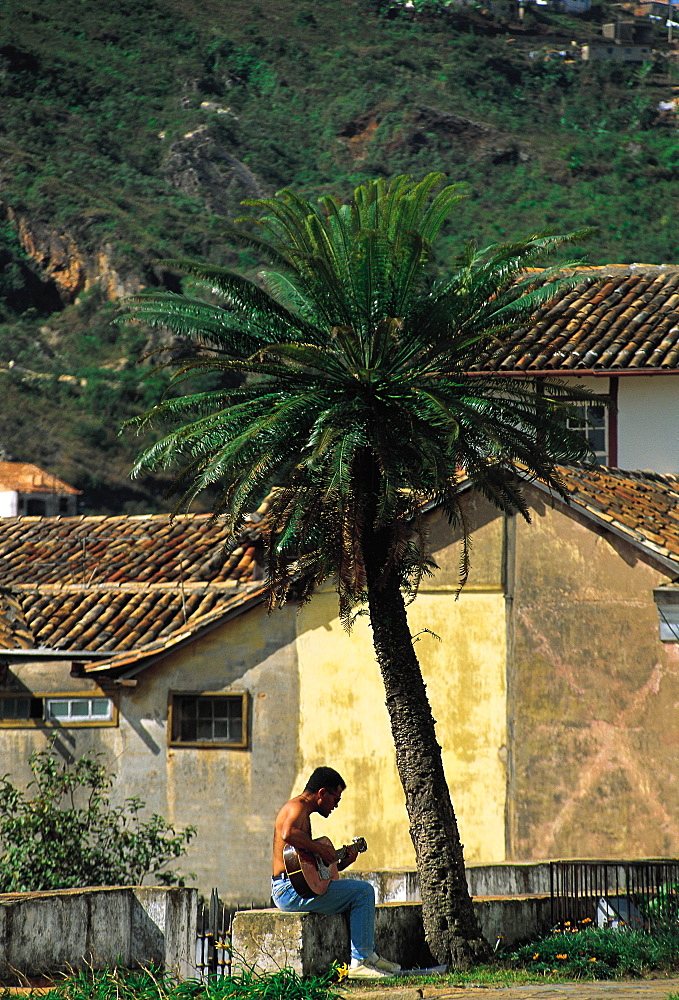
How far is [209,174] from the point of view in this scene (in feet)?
316

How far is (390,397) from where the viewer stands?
13172 mm

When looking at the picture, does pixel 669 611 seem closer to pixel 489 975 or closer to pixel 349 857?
pixel 489 975

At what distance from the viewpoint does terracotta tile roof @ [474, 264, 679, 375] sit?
2486 cm

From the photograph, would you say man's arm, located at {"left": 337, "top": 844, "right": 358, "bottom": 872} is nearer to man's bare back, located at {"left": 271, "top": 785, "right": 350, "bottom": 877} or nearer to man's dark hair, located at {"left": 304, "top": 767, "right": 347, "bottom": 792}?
man's bare back, located at {"left": 271, "top": 785, "right": 350, "bottom": 877}

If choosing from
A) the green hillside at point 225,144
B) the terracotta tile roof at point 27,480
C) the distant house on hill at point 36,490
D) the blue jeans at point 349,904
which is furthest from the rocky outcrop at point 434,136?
the blue jeans at point 349,904

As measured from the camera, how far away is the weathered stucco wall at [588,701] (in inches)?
A: 723

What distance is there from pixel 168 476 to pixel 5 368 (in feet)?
36.0

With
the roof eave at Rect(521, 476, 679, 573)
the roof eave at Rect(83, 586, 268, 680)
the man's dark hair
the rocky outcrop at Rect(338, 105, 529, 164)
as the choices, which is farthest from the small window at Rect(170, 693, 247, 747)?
the rocky outcrop at Rect(338, 105, 529, 164)

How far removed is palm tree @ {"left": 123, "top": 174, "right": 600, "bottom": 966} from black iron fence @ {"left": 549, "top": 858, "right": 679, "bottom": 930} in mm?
1497

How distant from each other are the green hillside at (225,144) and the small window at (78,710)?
48494 millimetres

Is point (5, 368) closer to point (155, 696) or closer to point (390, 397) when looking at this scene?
point (155, 696)

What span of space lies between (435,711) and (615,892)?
18.9 ft

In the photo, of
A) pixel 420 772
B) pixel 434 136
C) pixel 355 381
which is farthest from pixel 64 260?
pixel 420 772

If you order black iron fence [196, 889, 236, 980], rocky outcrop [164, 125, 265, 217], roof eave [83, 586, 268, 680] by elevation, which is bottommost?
black iron fence [196, 889, 236, 980]
